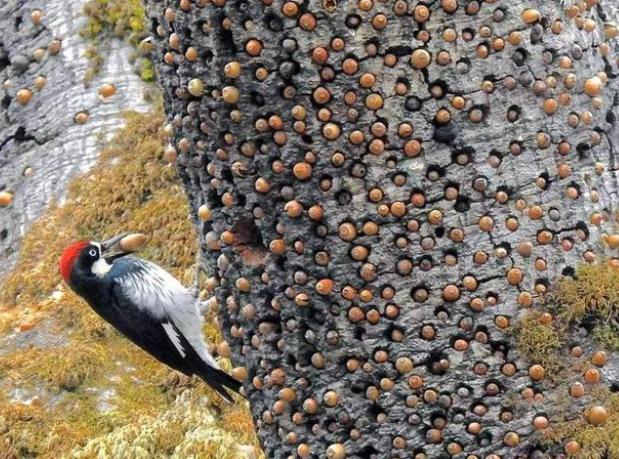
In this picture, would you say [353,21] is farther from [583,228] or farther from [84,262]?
[84,262]

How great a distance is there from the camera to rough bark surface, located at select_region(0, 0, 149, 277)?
6.86 metres

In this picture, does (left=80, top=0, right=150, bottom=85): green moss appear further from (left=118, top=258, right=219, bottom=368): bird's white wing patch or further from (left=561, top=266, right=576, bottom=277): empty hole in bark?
(left=561, top=266, right=576, bottom=277): empty hole in bark

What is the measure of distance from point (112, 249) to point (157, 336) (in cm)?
74

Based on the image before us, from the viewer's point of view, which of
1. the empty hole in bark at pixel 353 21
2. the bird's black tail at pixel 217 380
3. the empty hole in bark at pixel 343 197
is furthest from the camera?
the bird's black tail at pixel 217 380

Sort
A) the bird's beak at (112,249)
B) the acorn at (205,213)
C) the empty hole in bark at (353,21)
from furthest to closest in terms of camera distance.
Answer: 1. the bird's beak at (112,249)
2. the acorn at (205,213)
3. the empty hole in bark at (353,21)

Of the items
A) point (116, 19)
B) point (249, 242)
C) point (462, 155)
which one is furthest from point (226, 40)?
point (116, 19)

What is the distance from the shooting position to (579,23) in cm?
318

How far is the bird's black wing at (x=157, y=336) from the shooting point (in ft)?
15.9

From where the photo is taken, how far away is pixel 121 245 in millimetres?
5699

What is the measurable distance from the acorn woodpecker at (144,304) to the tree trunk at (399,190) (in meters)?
1.87

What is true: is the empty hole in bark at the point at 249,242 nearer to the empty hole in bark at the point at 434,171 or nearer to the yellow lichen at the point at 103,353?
the empty hole in bark at the point at 434,171

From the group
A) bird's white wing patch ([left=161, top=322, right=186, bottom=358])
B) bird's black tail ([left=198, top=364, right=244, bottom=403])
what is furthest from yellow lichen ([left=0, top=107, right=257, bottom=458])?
bird's white wing patch ([left=161, top=322, right=186, bottom=358])

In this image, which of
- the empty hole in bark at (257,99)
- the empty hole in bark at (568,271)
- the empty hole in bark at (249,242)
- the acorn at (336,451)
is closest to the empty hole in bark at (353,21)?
the empty hole in bark at (257,99)

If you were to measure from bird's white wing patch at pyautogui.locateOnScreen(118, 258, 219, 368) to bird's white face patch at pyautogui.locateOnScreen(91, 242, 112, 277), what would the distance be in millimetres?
94
